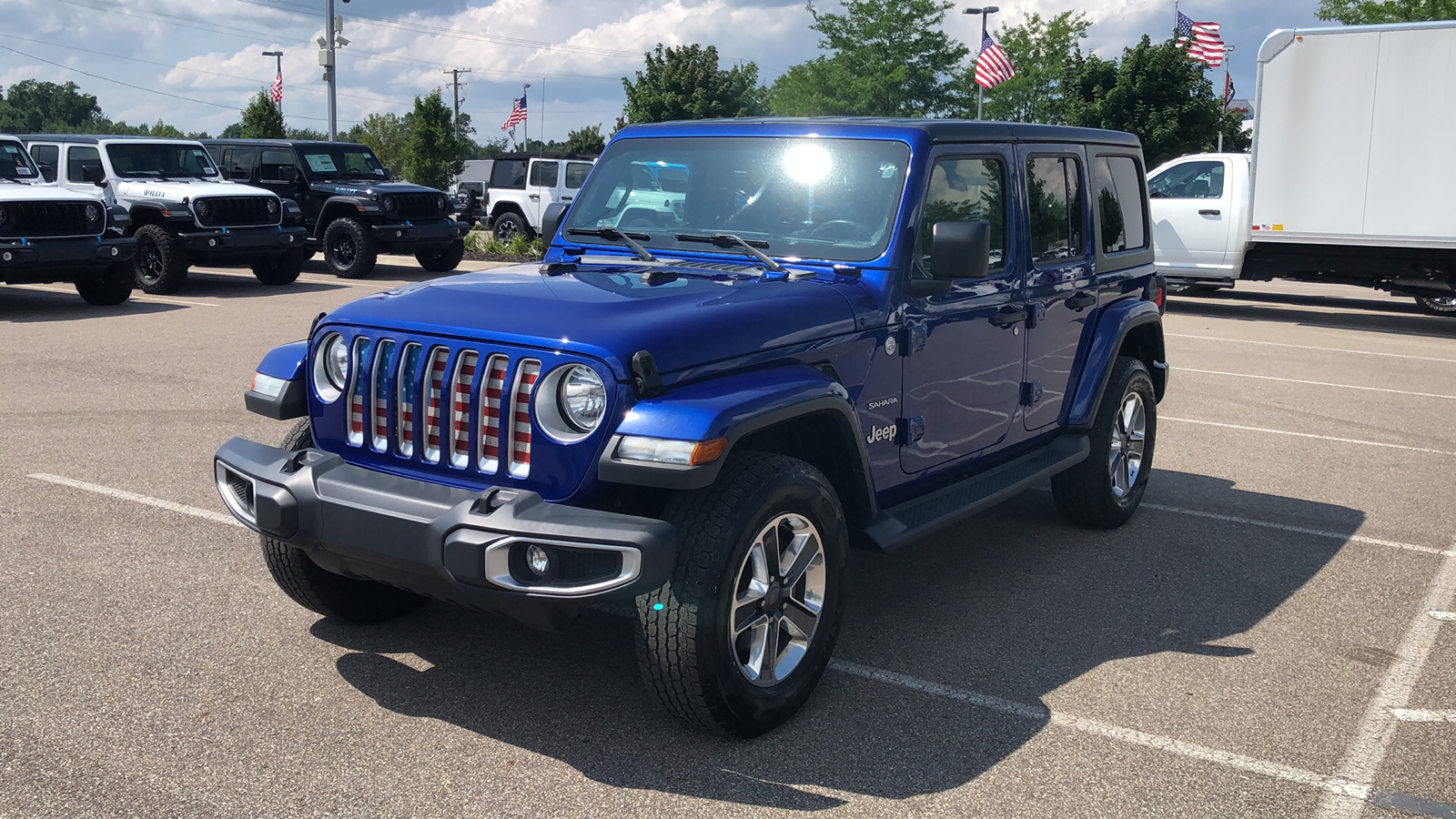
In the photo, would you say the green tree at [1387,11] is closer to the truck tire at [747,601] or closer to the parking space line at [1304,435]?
the parking space line at [1304,435]

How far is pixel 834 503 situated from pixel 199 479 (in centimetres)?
406

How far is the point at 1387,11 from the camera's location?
102 ft

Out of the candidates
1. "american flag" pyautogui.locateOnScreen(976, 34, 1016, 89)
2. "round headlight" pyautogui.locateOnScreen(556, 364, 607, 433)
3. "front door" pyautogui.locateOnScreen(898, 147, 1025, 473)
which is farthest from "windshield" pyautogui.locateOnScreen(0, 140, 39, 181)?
"american flag" pyautogui.locateOnScreen(976, 34, 1016, 89)

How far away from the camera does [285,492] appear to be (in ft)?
11.4

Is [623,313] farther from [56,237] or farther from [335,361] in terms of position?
[56,237]

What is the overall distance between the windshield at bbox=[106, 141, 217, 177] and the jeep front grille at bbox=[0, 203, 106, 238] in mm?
2256

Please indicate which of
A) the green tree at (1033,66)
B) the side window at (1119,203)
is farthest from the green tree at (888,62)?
the side window at (1119,203)

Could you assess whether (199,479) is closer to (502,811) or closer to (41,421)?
(41,421)

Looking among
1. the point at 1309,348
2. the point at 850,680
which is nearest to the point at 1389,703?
the point at 850,680

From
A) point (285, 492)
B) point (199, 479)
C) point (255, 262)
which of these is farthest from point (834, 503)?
point (255, 262)

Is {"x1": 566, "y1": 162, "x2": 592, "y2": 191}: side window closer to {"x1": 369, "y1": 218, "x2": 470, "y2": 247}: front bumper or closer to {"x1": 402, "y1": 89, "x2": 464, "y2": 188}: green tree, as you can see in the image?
{"x1": 369, "y1": 218, "x2": 470, "y2": 247}: front bumper

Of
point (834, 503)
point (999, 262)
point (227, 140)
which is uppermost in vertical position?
point (227, 140)

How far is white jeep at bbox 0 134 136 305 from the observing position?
1319 cm

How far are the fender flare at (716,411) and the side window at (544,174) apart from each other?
2165 cm
